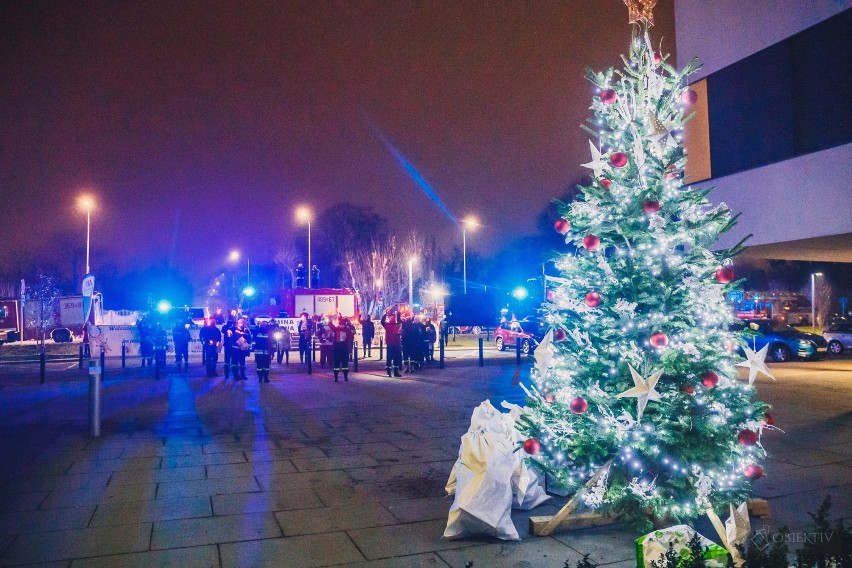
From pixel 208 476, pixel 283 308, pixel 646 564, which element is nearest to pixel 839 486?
pixel 646 564

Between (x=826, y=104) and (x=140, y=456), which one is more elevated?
(x=826, y=104)

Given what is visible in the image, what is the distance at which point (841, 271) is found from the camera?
166 feet

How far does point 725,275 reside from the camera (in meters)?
5.58

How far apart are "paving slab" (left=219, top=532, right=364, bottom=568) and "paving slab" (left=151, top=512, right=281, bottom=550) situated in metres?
0.20

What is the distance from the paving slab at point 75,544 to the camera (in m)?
5.18

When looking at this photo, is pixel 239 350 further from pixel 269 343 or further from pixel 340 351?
pixel 340 351

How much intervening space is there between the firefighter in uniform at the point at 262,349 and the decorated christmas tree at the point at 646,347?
12.9 metres

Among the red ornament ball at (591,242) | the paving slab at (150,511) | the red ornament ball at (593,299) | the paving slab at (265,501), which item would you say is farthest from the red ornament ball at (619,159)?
the paving slab at (150,511)

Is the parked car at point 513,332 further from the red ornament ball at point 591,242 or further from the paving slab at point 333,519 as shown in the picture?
the red ornament ball at point 591,242

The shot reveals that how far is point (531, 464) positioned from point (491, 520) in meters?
0.75

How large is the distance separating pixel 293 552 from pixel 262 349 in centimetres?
1303

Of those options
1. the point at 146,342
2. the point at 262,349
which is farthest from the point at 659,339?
the point at 146,342

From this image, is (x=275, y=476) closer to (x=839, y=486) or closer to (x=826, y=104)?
(x=839, y=486)

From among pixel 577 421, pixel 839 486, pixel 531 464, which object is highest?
pixel 577 421
